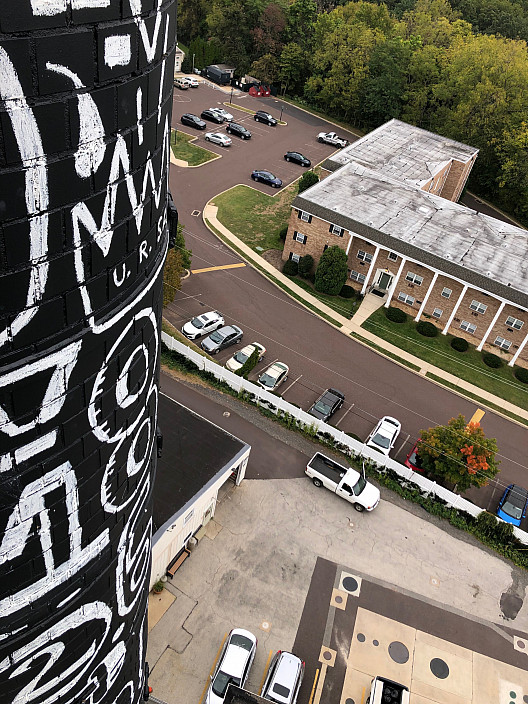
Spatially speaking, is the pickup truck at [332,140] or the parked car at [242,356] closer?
the parked car at [242,356]

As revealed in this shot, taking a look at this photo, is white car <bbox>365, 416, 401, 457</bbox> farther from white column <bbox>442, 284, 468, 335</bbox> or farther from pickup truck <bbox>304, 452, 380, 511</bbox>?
white column <bbox>442, 284, 468, 335</bbox>

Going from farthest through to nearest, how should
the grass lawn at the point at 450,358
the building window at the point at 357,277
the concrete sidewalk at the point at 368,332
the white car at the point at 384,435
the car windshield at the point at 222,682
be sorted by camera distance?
the building window at the point at 357,277
the grass lawn at the point at 450,358
the concrete sidewalk at the point at 368,332
the white car at the point at 384,435
the car windshield at the point at 222,682

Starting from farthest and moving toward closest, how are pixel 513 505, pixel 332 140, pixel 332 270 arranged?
pixel 332 140 < pixel 332 270 < pixel 513 505

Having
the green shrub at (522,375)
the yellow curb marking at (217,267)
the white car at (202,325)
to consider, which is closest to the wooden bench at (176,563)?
the white car at (202,325)

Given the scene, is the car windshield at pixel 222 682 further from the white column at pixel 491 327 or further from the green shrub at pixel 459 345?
the white column at pixel 491 327

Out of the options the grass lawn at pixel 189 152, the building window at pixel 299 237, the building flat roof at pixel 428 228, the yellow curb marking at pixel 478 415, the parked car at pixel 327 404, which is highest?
the building flat roof at pixel 428 228

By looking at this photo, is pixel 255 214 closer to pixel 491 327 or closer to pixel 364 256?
pixel 364 256

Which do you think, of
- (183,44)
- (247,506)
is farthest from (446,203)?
(183,44)

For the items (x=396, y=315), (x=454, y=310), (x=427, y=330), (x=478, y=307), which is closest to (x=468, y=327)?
(x=454, y=310)

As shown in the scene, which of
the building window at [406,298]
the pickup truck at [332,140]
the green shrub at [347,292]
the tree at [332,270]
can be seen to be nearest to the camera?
the tree at [332,270]
